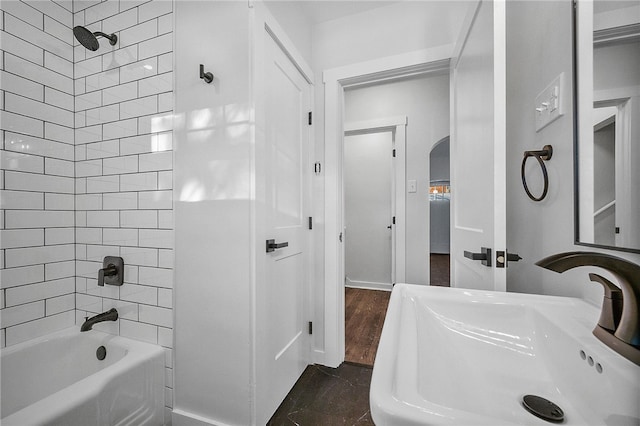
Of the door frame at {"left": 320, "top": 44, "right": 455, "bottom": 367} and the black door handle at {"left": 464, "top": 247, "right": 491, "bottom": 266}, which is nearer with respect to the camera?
the black door handle at {"left": 464, "top": 247, "right": 491, "bottom": 266}

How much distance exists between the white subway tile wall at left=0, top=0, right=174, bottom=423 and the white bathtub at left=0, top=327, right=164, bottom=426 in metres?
0.07

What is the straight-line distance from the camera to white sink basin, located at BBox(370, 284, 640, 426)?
15.0 inches

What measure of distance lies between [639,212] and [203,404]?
1.66 meters

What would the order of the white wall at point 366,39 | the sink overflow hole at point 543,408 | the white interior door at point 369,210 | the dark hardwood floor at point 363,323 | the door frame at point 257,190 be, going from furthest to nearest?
the white interior door at point 369,210, the dark hardwood floor at point 363,323, the white wall at point 366,39, the door frame at point 257,190, the sink overflow hole at point 543,408

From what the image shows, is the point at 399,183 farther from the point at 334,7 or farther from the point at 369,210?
the point at 334,7

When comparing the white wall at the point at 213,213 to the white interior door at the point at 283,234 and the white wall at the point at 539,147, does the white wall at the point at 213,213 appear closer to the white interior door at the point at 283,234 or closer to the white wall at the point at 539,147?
the white interior door at the point at 283,234

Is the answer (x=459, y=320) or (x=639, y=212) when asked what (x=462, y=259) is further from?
(x=639, y=212)

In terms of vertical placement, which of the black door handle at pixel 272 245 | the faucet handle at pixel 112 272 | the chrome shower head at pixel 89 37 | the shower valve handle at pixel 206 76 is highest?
the chrome shower head at pixel 89 37

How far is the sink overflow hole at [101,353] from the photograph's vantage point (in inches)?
56.6

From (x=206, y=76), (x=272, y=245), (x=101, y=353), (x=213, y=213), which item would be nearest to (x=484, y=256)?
(x=272, y=245)

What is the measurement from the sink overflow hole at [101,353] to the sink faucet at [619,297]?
1.90 m

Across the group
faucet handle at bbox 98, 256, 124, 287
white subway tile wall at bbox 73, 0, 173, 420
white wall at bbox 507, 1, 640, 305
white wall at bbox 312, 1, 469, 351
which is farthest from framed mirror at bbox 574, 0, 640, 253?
faucet handle at bbox 98, 256, 124, 287

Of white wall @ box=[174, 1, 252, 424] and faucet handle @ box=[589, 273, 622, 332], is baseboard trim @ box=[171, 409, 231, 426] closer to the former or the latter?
white wall @ box=[174, 1, 252, 424]

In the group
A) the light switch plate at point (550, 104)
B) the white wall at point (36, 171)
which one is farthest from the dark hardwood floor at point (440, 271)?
the white wall at point (36, 171)
